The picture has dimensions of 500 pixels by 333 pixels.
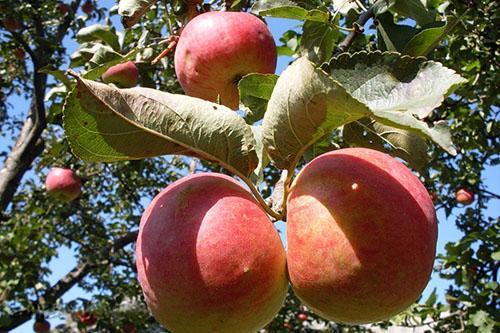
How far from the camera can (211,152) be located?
2.82 feet

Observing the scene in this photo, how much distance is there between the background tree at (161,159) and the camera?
4.37 feet

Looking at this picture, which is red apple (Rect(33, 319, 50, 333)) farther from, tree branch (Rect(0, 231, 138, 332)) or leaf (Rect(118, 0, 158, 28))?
leaf (Rect(118, 0, 158, 28))

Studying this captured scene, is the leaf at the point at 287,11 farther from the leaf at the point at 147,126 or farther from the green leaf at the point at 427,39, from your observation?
the leaf at the point at 147,126

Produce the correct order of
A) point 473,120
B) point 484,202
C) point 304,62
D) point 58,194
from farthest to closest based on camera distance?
1. point 484,202
2. point 58,194
3. point 473,120
4. point 304,62

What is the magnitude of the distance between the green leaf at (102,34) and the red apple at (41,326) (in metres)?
4.08

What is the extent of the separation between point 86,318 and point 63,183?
81.1 inches

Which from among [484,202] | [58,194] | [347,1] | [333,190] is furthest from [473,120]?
[58,194]

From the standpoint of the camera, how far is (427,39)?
1.10 metres

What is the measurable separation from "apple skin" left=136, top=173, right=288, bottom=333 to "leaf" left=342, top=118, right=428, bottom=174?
11.3 inches

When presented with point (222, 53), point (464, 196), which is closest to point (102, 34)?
point (222, 53)

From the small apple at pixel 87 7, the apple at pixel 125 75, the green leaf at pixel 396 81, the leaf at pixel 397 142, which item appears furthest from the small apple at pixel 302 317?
the green leaf at pixel 396 81

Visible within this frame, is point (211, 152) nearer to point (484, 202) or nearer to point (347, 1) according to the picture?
point (347, 1)

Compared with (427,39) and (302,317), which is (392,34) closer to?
(427,39)

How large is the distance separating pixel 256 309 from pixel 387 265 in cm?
22
